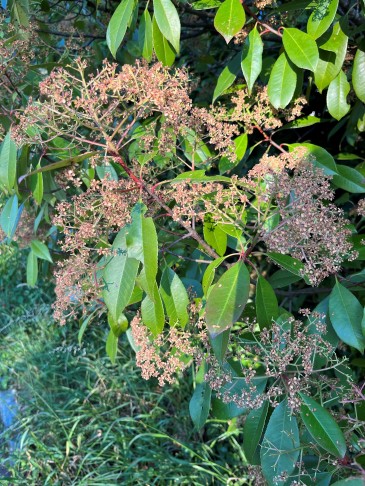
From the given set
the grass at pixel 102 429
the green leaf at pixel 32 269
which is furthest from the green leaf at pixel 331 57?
the grass at pixel 102 429

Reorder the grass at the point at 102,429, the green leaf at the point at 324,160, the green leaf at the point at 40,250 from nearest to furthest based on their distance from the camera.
Answer: the green leaf at the point at 324,160 < the green leaf at the point at 40,250 < the grass at the point at 102,429

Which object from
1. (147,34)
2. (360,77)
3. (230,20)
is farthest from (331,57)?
(147,34)

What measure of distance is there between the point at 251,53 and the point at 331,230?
1.59 feet

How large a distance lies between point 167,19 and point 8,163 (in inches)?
22.1

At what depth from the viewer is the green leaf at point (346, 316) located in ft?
4.02

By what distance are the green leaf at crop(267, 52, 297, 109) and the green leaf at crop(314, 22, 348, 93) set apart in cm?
7

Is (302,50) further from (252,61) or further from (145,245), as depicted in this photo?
(145,245)

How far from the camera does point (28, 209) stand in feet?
6.61

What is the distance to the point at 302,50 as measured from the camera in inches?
50.3

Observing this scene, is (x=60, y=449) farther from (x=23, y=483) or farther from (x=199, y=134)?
(x=199, y=134)

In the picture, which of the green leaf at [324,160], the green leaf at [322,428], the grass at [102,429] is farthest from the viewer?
the grass at [102,429]

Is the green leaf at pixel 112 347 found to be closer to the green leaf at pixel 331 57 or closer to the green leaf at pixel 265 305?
the green leaf at pixel 265 305

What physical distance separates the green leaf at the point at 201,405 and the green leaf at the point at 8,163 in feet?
2.47

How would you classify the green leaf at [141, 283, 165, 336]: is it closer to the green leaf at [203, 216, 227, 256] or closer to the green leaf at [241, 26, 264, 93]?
the green leaf at [203, 216, 227, 256]
